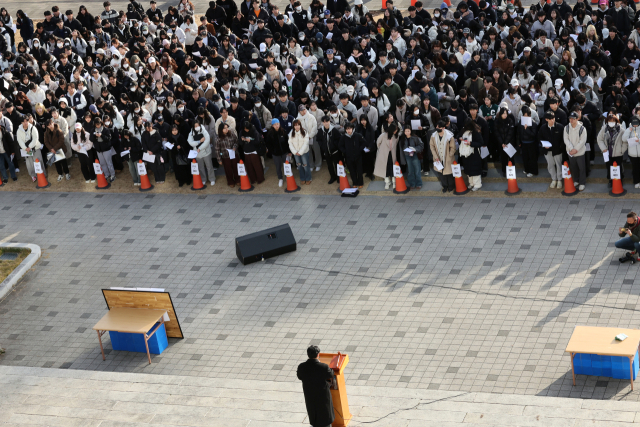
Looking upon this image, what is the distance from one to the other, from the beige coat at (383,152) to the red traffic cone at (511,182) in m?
2.36

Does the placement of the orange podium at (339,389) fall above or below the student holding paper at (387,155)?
below

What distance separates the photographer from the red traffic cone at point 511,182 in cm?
1836

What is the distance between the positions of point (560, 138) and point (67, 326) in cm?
988

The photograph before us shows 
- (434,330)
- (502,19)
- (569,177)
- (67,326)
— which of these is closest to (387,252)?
(434,330)

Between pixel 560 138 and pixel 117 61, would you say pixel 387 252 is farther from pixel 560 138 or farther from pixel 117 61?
pixel 117 61

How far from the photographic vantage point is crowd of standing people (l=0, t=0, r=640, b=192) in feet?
61.2

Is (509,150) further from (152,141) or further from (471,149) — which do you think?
(152,141)

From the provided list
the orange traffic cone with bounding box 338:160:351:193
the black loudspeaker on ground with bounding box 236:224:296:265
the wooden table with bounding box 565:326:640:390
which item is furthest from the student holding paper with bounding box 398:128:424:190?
the wooden table with bounding box 565:326:640:390

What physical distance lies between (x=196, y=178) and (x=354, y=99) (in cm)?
396

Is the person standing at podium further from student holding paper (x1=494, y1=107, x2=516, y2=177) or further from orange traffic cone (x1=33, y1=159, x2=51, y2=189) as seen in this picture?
orange traffic cone (x1=33, y1=159, x2=51, y2=189)

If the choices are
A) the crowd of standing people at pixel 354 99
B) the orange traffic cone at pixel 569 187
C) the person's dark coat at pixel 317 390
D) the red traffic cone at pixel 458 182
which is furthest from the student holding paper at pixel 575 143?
the person's dark coat at pixel 317 390

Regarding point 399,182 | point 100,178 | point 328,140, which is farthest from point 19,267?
point 399,182

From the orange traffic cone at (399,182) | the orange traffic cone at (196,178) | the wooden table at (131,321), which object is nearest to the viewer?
the wooden table at (131,321)

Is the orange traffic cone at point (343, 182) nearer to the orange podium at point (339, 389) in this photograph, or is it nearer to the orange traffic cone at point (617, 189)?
the orange traffic cone at point (617, 189)
